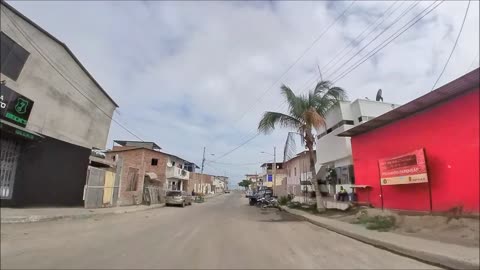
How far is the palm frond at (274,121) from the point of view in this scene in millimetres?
23250

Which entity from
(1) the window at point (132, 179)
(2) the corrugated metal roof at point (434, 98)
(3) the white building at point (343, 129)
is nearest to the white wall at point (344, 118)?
(3) the white building at point (343, 129)

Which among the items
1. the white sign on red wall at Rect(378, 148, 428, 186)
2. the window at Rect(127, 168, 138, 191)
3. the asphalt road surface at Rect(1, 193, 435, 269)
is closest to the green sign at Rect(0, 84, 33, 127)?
the asphalt road surface at Rect(1, 193, 435, 269)

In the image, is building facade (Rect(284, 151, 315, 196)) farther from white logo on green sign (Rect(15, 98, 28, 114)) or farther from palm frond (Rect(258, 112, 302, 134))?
white logo on green sign (Rect(15, 98, 28, 114))

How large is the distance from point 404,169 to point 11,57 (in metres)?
17.3

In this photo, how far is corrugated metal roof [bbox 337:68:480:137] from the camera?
10477 mm

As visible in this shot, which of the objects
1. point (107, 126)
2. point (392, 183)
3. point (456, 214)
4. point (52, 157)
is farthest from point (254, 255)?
point (107, 126)

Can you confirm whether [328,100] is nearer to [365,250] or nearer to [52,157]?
[365,250]

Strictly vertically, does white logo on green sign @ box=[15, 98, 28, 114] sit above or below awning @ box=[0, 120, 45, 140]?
above

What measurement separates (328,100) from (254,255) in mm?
16173

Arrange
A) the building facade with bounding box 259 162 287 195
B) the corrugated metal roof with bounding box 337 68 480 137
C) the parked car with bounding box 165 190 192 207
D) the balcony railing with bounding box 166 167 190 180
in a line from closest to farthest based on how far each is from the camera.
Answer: the corrugated metal roof with bounding box 337 68 480 137, the parked car with bounding box 165 190 192 207, the balcony railing with bounding box 166 167 190 180, the building facade with bounding box 259 162 287 195

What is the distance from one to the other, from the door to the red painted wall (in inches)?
655

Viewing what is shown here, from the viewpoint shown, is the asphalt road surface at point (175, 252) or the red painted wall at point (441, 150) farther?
the red painted wall at point (441, 150)

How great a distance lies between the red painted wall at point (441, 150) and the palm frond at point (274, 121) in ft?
20.9

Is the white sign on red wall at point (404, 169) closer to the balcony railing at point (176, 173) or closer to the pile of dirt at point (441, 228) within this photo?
the pile of dirt at point (441, 228)
